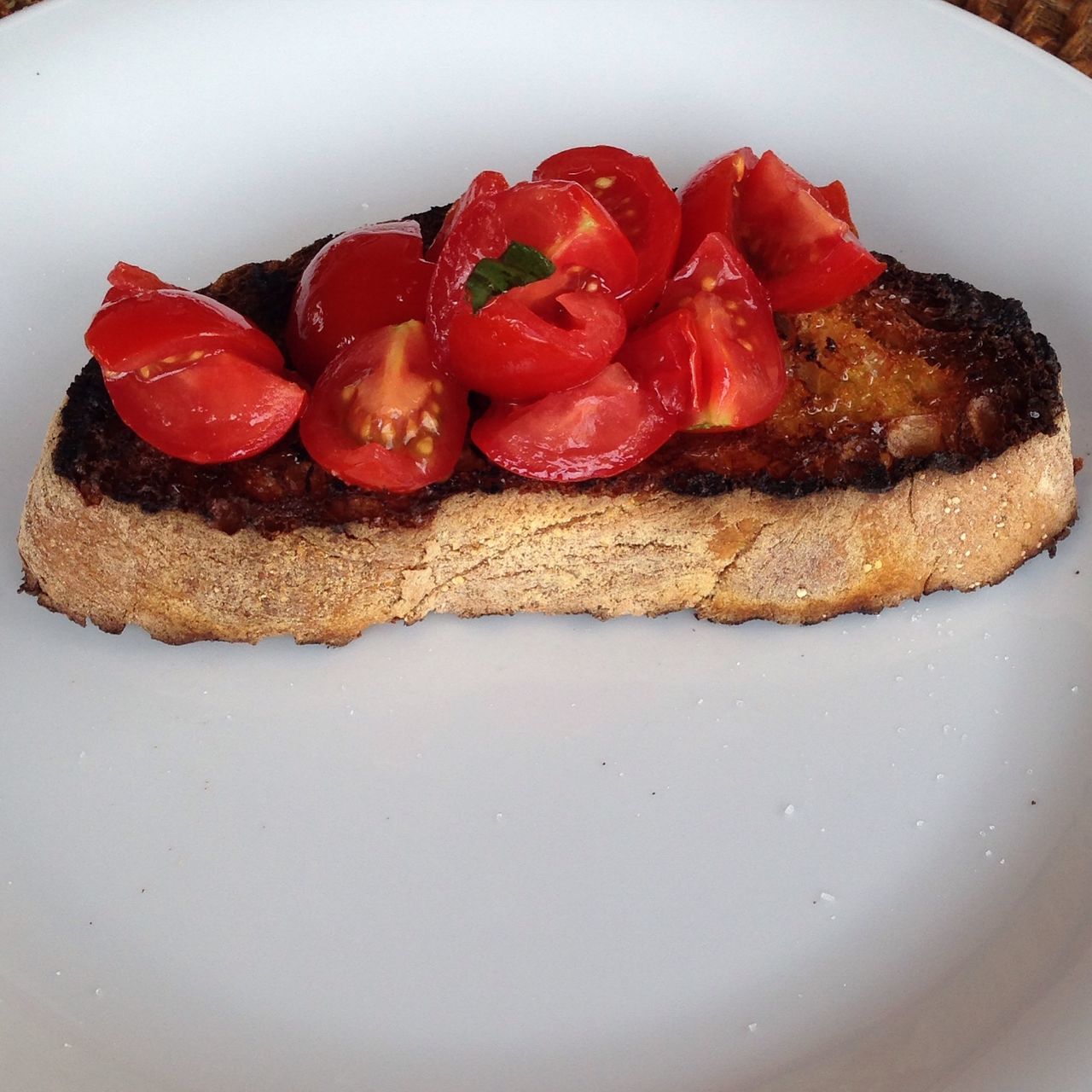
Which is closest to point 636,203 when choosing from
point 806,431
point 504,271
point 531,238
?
point 531,238

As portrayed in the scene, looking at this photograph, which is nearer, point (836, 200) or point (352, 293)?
point (352, 293)

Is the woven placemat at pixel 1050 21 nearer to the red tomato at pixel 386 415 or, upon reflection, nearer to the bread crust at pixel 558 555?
the bread crust at pixel 558 555

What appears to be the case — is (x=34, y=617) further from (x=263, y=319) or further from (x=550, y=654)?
(x=550, y=654)

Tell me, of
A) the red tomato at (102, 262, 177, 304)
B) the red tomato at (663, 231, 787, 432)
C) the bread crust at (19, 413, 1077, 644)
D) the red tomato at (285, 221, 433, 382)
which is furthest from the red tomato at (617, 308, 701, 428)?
the red tomato at (102, 262, 177, 304)

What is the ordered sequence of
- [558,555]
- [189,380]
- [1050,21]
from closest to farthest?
[189,380] < [558,555] < [1050,21]

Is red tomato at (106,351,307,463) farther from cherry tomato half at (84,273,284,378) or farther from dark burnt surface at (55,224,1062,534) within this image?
dark burnt surface at (55,224,1062,534)

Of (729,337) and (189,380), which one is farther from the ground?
(729,337)

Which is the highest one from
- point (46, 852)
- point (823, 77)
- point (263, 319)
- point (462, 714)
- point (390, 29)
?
point (823, 77)

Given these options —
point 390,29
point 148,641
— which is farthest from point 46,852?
point 390,29

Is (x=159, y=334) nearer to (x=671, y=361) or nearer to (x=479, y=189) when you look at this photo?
(x=479, y=189)
